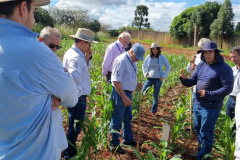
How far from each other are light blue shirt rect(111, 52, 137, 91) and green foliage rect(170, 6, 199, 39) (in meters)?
36.2

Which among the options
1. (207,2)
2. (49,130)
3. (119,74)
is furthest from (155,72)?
(207,2)

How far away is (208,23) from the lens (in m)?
34.3

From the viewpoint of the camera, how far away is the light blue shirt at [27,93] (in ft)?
3.97

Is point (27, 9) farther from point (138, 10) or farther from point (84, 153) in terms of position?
point (138, 10)

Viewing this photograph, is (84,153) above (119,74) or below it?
below

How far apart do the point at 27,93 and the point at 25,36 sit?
1.21 ft

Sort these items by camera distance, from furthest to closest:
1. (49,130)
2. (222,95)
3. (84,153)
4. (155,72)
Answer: (155,72) → (222,95) → (84,153) → (49,130)

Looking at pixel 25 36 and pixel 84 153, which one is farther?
pixel 84 153

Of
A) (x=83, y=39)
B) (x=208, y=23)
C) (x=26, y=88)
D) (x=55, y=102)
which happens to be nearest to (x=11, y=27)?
(x=26, y=88)

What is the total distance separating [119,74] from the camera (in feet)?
10.5

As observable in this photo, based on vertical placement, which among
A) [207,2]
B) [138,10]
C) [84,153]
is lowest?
[84,153]

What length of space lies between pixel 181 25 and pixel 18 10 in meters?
40.1

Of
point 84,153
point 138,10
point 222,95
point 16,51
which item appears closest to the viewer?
point 16,51

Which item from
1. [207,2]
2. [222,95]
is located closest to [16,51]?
[222,95]
